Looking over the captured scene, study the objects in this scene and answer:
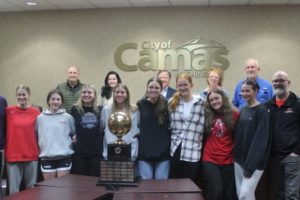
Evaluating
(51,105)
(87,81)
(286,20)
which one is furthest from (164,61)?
(51,105)

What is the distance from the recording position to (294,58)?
21.4 feet

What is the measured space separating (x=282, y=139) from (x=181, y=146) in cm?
95

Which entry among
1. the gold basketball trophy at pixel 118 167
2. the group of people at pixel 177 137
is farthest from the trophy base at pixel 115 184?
A: the group of people at pixel 177 137

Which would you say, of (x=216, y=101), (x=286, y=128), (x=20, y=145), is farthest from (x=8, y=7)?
(x=286, y=128)

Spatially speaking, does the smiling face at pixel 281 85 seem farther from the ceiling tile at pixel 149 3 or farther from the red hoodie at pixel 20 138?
the ceiling tile at pixel 149 3

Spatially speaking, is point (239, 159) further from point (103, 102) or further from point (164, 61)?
point (164, 61)

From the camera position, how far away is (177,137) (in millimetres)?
3504

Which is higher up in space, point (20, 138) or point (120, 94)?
point (120, 94)

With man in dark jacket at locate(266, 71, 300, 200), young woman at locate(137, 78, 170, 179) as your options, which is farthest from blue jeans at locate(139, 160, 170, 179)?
man in dark jacket at locate(266, 71, 300, 200)

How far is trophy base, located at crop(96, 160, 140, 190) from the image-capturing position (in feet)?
9.28

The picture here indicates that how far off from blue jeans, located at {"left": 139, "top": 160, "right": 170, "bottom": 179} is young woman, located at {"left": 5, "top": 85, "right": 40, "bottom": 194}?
111cm

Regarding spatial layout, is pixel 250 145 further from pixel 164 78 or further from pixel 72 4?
pixel 72 4

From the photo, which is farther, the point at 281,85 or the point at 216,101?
the point at 281,85

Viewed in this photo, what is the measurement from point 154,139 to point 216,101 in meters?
0.65
